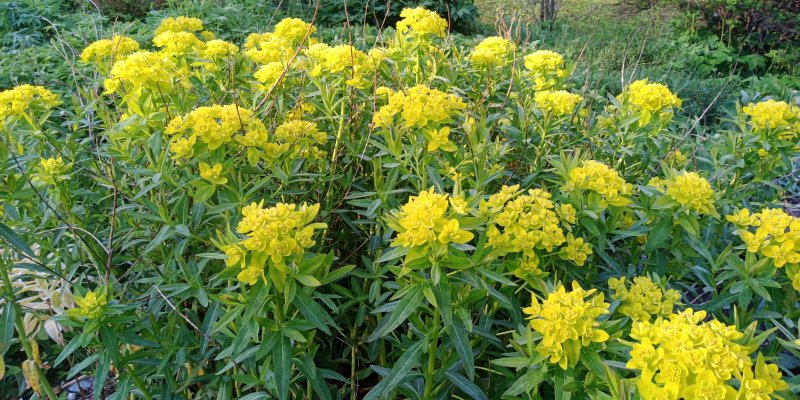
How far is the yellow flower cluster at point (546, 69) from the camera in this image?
8.12ft

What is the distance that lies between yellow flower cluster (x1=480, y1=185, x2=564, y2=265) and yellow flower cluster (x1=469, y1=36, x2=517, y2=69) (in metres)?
1.02

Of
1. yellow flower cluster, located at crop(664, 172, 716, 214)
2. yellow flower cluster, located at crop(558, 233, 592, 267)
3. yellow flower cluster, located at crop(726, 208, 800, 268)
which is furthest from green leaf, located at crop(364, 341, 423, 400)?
yellow flower cluster, located at crop(726, 208, 800, 268)

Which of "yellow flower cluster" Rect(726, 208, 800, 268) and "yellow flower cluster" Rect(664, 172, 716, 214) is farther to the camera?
"yellow flower cluster" Rect(664, 172, 716, 214)

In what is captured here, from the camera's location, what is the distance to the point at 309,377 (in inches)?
61.9

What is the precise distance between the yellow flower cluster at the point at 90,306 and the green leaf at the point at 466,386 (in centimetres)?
94

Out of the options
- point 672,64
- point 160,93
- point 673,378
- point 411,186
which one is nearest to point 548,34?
point 672,64

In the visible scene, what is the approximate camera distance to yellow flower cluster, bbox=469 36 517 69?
2.45m

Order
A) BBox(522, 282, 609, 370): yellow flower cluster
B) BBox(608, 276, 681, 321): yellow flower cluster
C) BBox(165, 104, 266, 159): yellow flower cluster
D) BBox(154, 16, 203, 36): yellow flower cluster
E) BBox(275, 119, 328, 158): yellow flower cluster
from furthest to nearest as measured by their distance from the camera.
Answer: BBox(154, 16, 203, 36): yellow flower cluster → BBox(275, 119, 328, 158): yellow flower cluster → BBox(165, 104, 266, 159): yellow flower cluster → BBox(608, 276, 681, 321): yellow flower cluster → BBox(522, 282, 609, 370): yellow flower cluster

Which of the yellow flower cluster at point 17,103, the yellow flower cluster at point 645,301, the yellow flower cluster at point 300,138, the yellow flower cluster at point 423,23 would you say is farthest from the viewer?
the yellow flower cluster at point 423,23

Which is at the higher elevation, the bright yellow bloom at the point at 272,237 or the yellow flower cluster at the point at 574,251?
the bright yellow bloom at the point at 272,237

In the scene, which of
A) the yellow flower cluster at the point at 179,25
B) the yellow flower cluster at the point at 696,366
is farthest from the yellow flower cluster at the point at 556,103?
the yellow flower cluster at the point at 179,25

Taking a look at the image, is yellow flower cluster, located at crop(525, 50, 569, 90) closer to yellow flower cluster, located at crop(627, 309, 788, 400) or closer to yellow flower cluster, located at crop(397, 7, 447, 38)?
yellow flower cluster, located at crop(397, 7, 447, 38)

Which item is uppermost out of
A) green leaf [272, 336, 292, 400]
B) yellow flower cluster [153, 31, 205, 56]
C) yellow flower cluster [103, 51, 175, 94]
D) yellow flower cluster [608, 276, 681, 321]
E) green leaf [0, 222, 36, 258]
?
yellow flower cluster [103, 51, 175, 94]

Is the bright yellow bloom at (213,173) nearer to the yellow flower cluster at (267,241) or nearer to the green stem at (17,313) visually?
the yellow flower cluster at (267,241)
